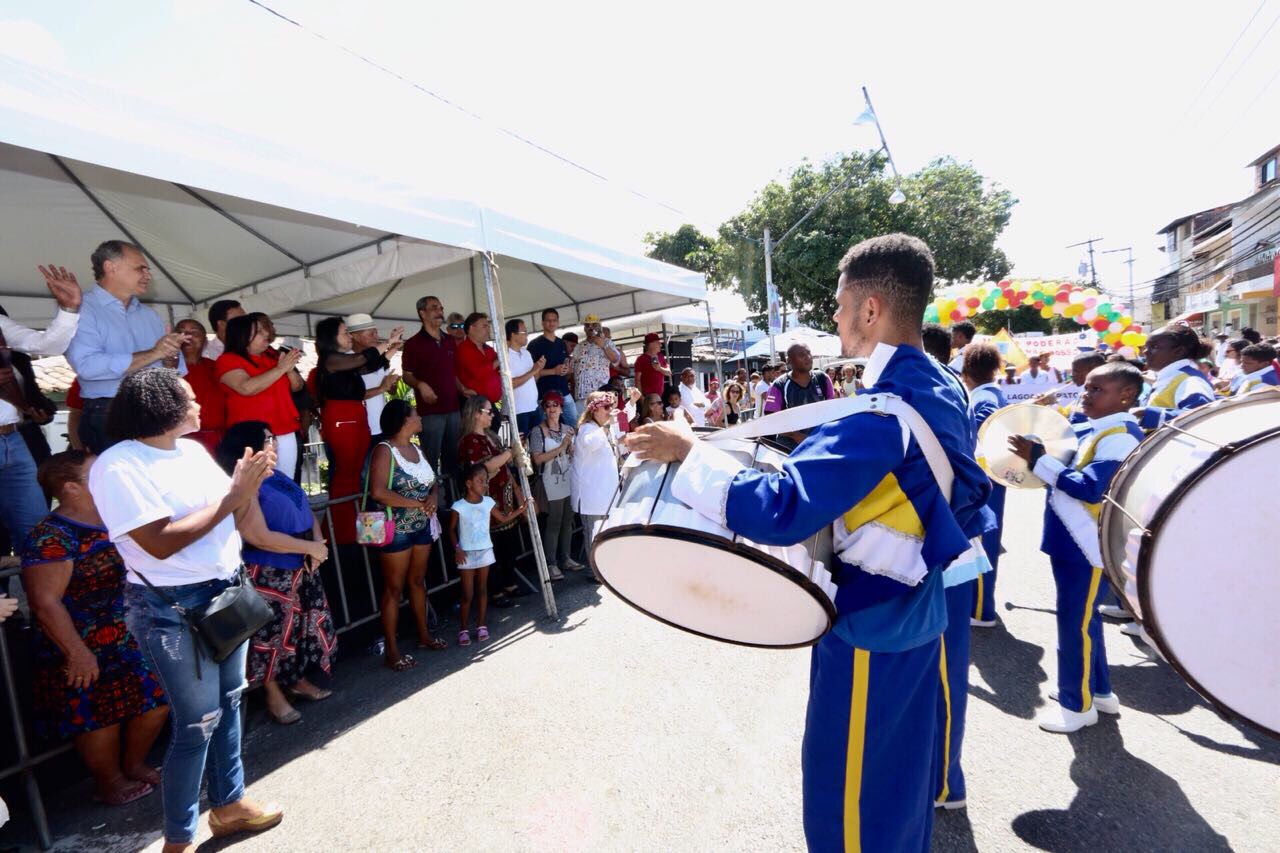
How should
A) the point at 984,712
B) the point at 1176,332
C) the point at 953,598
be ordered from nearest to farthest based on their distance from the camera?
the point at 953,598 → the point at 984,712 → the point at 1176,332

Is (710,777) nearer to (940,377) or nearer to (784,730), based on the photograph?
(784,730)

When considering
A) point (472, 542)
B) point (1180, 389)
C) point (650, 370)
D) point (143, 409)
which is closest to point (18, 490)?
point (143, 409)

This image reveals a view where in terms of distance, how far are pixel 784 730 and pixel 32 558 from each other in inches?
133

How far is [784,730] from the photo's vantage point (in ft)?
10.1

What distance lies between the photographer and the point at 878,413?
4.92 feet

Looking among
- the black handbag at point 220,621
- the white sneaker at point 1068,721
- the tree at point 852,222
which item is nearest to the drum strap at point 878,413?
the black handbag at point 220,621

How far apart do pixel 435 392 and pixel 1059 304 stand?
10.1 metres

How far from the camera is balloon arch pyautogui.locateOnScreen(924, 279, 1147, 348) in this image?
10078 mm

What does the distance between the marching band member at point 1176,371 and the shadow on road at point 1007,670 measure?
1.90 meters

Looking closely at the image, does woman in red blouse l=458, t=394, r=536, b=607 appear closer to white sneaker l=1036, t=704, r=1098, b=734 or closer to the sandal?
the sandal

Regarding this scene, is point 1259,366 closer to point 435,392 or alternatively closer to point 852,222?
point 435,392

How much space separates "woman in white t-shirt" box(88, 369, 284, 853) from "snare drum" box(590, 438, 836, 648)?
155 centimetres

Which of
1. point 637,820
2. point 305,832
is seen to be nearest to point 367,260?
point 305,832

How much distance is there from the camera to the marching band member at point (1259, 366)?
5.88m
